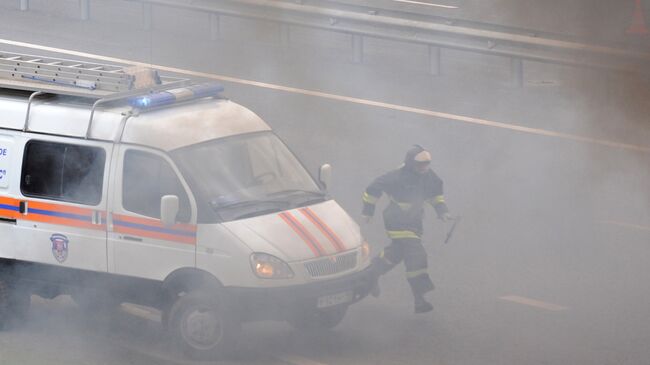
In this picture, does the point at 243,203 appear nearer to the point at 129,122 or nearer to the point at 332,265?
the point at 332,265

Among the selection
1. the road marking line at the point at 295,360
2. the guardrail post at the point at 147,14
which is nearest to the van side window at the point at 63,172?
the road marking line at the point at 295,360

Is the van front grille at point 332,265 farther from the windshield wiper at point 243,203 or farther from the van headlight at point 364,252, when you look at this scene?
the windshield wiper at point 243,203

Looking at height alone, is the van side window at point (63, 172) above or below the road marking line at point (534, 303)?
above

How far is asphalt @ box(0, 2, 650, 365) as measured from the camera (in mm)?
9625

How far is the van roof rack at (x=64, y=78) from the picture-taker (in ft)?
32.3

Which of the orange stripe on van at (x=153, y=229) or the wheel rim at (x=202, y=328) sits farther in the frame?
the orange stripe on van at (x=153, y=229)

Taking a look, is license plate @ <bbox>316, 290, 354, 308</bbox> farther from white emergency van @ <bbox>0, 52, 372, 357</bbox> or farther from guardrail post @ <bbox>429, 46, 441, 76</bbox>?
guardrail post @ <bbox>429, 46, 441, 76</bbox>

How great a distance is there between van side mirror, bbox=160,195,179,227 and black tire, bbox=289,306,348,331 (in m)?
1.01

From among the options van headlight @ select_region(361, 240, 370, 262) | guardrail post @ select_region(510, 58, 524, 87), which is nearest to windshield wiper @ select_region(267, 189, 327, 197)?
van headlight @ select_region(361, 240, 370, 262)

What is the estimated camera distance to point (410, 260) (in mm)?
10266

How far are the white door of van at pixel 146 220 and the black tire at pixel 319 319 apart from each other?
777mm

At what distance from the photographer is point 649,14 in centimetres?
838

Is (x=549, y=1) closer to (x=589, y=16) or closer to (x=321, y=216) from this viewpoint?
(x=589, y=16)

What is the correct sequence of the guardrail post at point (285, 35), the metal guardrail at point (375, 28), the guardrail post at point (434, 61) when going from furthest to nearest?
the guardrail post at point (434, 61)
the guardrail post at point (285, 35)
the metal guardrail at point (375, 28)
